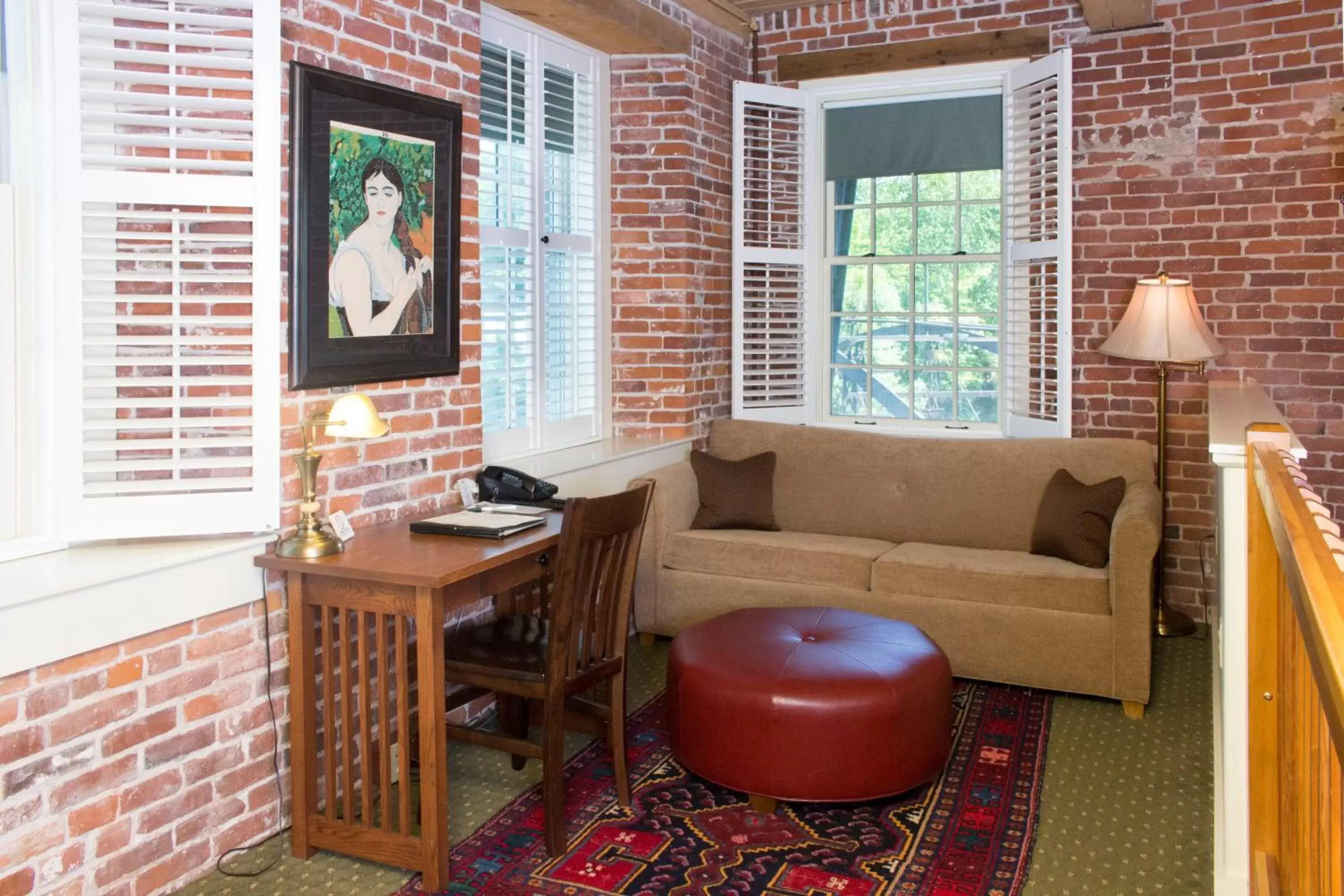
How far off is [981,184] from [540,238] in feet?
7.46

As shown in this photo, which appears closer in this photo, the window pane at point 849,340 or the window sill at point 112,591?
the window sill at point 112,591

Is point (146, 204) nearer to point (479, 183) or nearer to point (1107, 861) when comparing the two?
point (479, 183)

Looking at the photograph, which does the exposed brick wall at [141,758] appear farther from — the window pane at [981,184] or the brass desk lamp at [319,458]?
the window pane at [981,184]

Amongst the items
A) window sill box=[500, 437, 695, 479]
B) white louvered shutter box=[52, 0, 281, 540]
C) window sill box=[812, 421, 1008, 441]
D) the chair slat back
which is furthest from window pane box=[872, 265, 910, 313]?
white louvered shutter box=[52, 0, 281, 540]

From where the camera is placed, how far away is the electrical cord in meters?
3.13

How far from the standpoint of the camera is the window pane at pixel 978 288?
233 inches

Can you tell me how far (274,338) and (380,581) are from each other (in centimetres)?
73

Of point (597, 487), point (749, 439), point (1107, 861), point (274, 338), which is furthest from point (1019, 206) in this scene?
point (274, 338)

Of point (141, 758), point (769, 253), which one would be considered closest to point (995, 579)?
point (769, 253)

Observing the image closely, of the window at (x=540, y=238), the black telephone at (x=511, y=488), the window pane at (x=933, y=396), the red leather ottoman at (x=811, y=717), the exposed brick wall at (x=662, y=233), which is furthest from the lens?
the window pane at (x=933, y=396)

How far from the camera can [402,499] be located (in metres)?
3.82

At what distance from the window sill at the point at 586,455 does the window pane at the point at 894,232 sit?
1.46 meters

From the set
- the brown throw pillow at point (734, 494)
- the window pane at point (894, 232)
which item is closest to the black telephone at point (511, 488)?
the brown throw pillow at point (734, 494)

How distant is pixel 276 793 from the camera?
3.34m
